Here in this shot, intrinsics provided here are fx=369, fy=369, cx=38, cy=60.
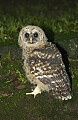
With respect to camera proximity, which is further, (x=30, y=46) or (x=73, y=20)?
(x=73, y=20)

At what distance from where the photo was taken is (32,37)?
6.55 meters

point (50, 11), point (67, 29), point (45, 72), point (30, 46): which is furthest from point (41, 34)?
point (50, 11)

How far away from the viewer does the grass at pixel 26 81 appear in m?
6.19

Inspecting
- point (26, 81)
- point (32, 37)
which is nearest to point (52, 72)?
point (32, 37)

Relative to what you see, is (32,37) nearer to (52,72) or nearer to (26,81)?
(52,72)

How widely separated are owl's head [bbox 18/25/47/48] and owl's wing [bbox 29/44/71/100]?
0.28 meters

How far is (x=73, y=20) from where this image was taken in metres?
9.99

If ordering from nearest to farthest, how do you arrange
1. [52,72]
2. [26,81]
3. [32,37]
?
[52,72] < [32,37] < [26,81]

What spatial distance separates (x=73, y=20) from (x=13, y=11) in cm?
479

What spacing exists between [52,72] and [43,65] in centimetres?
20

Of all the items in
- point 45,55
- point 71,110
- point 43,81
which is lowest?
point 71,110

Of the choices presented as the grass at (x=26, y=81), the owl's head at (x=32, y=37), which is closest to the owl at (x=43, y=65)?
the owl's head at (x=32, y=37)

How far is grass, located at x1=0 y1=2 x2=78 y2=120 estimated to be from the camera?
20.3ft

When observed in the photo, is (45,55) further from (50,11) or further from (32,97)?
(50,11)
